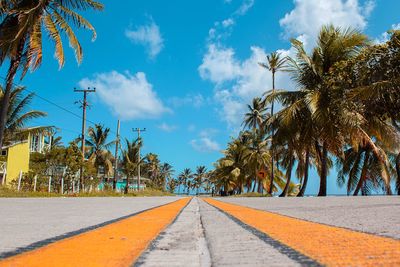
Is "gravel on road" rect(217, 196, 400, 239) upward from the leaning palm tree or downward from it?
downward

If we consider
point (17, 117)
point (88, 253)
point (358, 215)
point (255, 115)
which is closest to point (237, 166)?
point (255, 115)

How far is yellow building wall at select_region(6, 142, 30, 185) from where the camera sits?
31.5m

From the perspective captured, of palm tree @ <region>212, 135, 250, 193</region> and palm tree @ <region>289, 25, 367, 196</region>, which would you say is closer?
palm tree @ <region>289, 25, 367, 196</region>

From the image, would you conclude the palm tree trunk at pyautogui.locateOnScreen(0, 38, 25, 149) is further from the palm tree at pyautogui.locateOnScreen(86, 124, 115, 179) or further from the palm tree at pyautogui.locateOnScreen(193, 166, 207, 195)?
the palm tree at pyautogui.locateOnScreen(193, 166, 207, 195)

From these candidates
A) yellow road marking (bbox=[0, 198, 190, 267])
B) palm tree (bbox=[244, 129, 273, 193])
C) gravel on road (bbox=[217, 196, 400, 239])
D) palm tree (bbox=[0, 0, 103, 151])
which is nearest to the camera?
yellow road marking (bbox=[0, 198, 190, 267])

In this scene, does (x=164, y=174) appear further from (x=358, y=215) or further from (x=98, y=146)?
(x=358, y=215)

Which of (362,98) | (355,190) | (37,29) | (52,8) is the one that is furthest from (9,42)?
(355,190)

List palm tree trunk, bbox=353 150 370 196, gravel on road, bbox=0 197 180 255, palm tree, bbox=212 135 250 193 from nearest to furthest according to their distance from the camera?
gravel on road, bbox=0 197 180 255 < palm tree trunk, bbox=353 150 370 196 < palm tree, bbox=212 135 250 193

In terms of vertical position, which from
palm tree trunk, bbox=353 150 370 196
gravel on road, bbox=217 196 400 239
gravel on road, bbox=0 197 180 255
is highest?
palm tree trunk, bbox=353 150 370 196

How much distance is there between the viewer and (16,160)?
32094 mm

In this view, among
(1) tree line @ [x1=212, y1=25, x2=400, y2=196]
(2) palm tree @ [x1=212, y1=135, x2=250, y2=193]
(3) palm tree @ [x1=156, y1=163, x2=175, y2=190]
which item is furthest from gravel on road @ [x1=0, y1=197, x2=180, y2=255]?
(3) palm tree @ [x1=156, y1=163, x2=175, y2=190]

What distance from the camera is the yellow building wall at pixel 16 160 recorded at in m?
31.5

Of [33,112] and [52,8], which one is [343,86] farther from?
[33,112]

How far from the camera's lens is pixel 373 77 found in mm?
16859
